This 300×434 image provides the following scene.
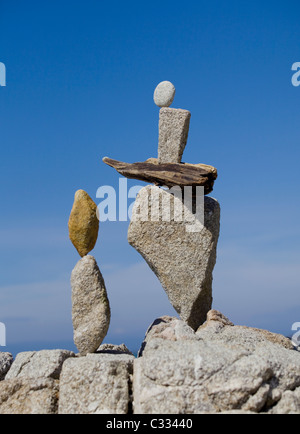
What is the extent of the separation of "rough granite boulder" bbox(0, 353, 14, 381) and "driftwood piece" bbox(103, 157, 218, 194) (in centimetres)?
452

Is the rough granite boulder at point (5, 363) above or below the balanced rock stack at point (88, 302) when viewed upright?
below

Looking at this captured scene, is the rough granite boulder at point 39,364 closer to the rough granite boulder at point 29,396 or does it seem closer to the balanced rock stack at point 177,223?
the rough granite boulder at point 29,396

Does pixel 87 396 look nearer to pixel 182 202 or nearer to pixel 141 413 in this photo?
pixel 141 413

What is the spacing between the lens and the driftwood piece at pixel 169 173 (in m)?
10.6

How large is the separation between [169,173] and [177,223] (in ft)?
3.56

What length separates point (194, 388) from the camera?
22.3ft

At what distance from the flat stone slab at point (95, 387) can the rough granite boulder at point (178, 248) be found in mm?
3402

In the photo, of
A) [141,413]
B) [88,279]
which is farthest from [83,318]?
[141,413]

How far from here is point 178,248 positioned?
10.8 metres

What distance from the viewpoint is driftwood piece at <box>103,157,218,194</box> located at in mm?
10555

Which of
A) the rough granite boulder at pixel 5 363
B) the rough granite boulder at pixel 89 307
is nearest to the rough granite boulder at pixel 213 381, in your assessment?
the rough granite boulder at pixel 89 307

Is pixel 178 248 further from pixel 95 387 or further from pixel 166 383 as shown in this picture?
pixel 166 383
